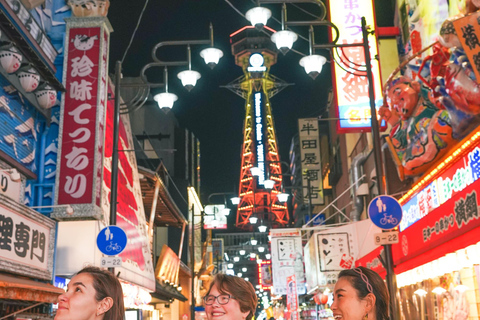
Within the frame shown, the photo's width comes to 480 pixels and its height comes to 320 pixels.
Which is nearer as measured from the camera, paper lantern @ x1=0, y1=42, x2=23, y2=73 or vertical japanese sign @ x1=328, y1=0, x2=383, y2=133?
paper lantern @ x1=0, y1=42, x2=23, y2=73

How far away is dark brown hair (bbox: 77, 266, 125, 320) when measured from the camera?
383cm

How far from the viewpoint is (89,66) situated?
47.9ft

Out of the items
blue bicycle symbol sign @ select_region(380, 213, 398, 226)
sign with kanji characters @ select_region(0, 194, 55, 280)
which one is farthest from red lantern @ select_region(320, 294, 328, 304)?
blue bicycle symbol sign @ select_region(380, 213, 398, 226)

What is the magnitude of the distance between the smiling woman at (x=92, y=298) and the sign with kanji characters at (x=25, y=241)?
6.83 metres

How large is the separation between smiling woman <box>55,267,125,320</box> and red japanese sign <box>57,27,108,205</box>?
A: 10.1 m

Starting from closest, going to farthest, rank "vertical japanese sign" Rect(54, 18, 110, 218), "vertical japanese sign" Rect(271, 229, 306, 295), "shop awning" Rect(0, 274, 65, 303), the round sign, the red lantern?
"shop awning" Rect(0, 274, 65, 303) → the round sign → "vertical japanese sign" Rect(54, 18, 110, 218) → "vertical japanese sign" Rect(271, 229, 306, 295) → the red lantern

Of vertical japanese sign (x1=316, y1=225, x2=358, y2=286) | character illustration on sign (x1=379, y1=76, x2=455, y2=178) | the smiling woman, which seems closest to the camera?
the smiling woman

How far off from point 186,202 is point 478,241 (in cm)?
3764

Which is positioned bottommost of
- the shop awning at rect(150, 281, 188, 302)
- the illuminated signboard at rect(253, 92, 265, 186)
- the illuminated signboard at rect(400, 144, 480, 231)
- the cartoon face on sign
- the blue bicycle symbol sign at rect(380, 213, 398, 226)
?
the shop awning at rect(150, 281, 188, 302)

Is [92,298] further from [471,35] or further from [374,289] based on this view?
[471,35]

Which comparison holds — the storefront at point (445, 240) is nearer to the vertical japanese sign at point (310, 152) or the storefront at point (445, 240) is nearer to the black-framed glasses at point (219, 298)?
the black-framed glasses at point (219, 298)

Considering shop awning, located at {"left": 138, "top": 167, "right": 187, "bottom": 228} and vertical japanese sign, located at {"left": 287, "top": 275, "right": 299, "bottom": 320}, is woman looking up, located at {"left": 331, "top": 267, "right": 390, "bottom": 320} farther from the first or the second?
shop awning, located at {"left": 138, "top": 167, "right": 187, "bottom": 228}

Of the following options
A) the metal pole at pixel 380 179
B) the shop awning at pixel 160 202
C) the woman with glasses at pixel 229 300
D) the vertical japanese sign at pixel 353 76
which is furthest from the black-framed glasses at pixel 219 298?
the shop awning at pixel 160 202

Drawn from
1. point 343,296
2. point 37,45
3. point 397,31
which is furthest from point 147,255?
point 343,296
